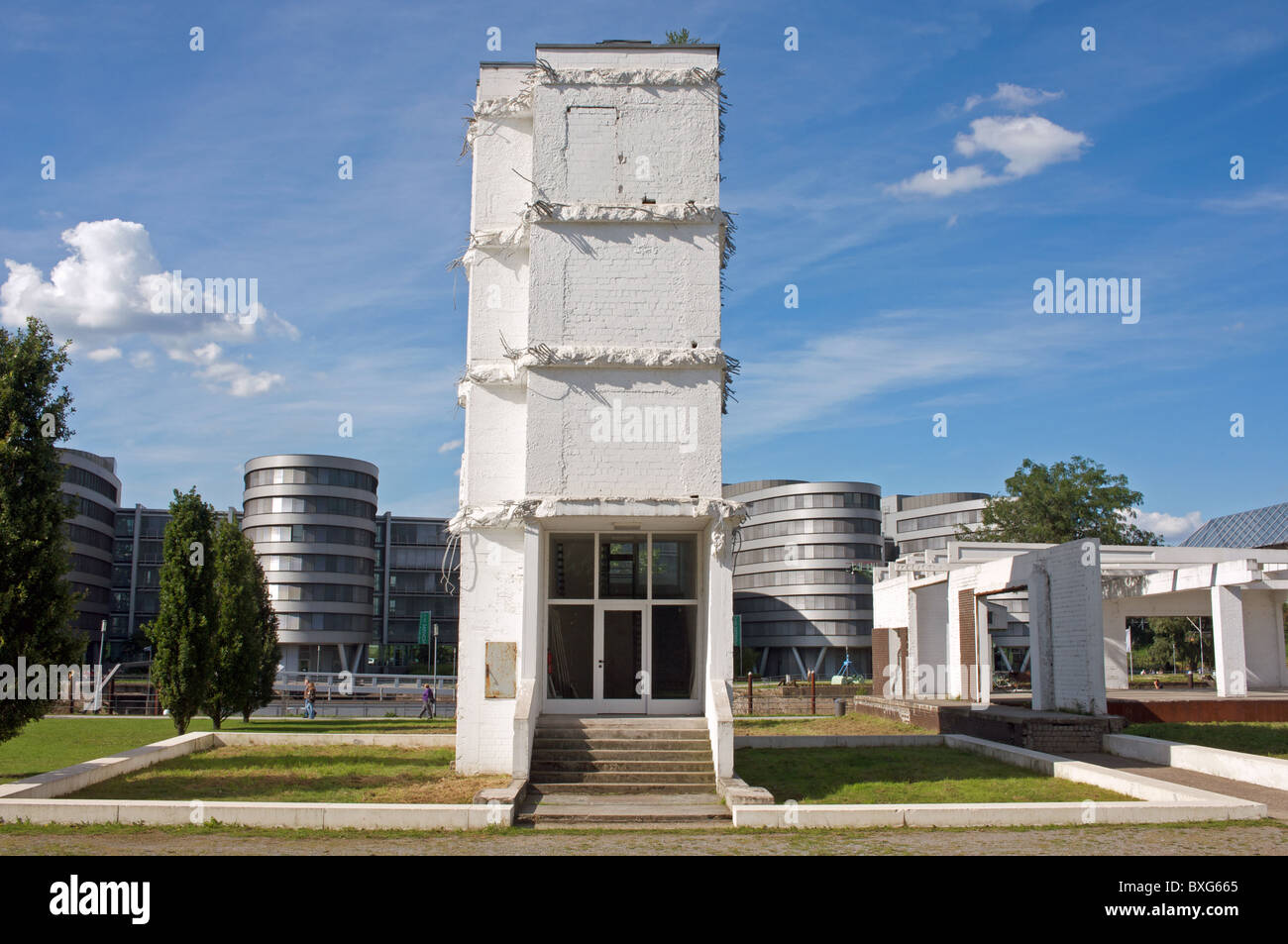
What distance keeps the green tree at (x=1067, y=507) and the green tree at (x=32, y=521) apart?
2125 inches

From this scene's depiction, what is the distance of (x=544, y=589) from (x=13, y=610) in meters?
7.77

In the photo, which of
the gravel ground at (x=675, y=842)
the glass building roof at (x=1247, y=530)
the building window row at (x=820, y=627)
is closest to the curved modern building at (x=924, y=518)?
the building window row at (x=820, y=627)

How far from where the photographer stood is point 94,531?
86812mm

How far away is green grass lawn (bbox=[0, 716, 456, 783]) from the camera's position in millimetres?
19281

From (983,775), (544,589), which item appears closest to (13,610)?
(544,589)

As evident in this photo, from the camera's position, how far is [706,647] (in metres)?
15.7

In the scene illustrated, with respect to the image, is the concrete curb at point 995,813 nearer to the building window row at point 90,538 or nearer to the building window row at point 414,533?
the building window row at point 90,538

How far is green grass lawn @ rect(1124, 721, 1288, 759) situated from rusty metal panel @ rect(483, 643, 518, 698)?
1286cm

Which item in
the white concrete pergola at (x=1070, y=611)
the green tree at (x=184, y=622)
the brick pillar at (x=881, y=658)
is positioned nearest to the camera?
the white concrete pergola at (x=1070, y=611)

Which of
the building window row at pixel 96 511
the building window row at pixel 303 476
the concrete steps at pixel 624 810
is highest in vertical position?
the building window row at pixel 303 476

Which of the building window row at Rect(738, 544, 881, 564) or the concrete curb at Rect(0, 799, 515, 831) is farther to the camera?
the building window row at Rect(738, 544, 881, 564)

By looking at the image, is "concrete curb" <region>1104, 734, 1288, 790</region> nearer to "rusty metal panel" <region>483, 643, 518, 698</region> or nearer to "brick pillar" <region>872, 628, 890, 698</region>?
"rusty metal panel" <region>483, 643, 518, 698</region>

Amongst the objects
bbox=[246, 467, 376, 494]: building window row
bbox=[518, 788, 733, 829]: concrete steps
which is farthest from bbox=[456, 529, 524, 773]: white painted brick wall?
bbox=[246, 467, 376, 494]: building window row

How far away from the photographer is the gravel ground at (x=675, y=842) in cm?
1023
